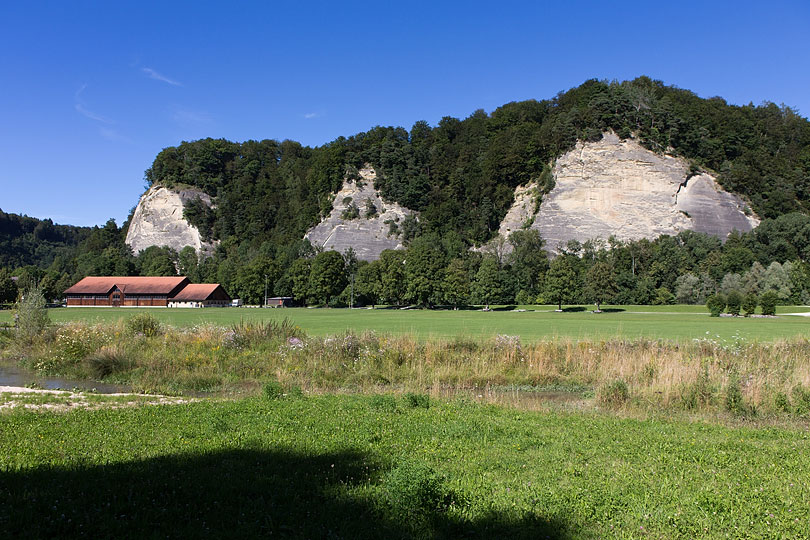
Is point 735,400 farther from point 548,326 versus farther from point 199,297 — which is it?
point 199,297

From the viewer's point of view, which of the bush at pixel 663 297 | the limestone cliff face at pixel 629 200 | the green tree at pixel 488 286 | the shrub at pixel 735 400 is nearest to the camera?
the shrub at pixel 735 400

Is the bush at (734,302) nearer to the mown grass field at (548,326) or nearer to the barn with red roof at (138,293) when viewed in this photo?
the mown grass field at (548,326)

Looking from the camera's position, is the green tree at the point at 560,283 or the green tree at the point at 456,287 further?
the green tree at the point at 456,287

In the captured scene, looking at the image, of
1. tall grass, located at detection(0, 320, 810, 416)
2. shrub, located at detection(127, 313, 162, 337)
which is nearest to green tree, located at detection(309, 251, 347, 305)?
shrub, located at detection(127, 313, 162, 337)

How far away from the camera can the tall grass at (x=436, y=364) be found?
13039 mm

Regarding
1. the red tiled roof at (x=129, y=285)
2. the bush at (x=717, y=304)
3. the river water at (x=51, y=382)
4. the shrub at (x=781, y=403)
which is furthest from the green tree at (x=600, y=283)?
the red tiled roof at (x=129, y=285)

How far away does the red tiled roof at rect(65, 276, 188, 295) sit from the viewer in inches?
4491

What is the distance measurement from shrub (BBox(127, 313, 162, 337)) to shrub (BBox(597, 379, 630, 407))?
63.0ft

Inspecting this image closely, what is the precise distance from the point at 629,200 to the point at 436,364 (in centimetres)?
11478

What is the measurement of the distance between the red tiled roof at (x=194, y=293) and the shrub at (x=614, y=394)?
10717cm

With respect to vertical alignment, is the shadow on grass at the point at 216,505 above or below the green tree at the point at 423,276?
below

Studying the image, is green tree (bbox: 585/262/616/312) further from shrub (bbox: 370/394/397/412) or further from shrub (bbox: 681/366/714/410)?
shrub (bbox: 370/394/397/412)

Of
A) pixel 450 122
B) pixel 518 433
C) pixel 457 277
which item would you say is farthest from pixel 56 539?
pixel 450 122

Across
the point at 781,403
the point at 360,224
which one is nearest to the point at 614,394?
the point at 781,403
